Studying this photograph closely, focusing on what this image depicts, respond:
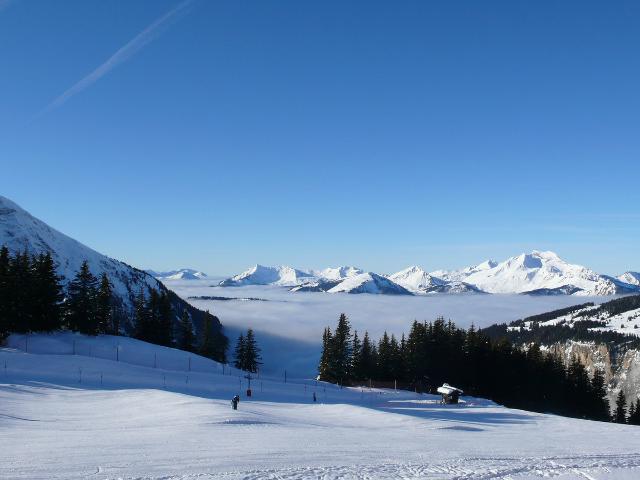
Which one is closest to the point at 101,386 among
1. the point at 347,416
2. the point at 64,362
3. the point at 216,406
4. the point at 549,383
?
the point at 64,362

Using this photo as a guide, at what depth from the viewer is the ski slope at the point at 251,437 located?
1634cm

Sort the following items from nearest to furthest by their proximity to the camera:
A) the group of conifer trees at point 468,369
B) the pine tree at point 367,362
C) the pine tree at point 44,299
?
1. the pine tree at point 44,299
2. the group of conifer trees at point 468,369
3. the pine tree at point 367,362

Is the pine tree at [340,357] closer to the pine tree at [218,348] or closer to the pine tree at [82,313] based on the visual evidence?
the pine tree at [218,348]

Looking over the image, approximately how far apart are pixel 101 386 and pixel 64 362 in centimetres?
914

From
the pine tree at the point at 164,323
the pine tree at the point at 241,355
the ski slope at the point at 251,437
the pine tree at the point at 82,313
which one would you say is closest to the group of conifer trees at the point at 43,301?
the pine tree at the point at 82,313

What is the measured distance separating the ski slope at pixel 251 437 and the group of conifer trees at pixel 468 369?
1016 inches

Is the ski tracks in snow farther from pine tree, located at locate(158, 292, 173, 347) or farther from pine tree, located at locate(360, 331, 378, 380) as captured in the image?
pine tree, located at locate(158, 292, 173, 347)

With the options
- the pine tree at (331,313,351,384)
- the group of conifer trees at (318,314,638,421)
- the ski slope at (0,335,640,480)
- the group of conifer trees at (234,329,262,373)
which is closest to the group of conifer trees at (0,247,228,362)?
the group of conifer trees at (234,329,262,373)

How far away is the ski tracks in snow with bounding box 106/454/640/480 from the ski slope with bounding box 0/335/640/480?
0.20 ft

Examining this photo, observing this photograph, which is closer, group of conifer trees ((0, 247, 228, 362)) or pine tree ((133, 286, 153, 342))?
group of conifer trees ((0, 247, 228, 362))

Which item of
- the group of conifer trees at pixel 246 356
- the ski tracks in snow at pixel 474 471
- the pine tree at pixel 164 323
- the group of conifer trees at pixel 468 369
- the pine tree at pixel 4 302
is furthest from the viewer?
the group of conifer trees at pixel 246 356

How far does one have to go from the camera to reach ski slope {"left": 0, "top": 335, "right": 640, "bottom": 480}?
16344 mm

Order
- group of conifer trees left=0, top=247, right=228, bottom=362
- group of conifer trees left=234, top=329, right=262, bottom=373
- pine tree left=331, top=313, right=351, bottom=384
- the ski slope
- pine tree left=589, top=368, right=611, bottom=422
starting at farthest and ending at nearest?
group of conifer trees left=234, top=329, right=262, bottom=373 < pine tree left=589, top=368, right=611, bottom=422 < pine tree left=331, top=313, right=351, bottom=384 < group of conifer trees left=0, top=247, right=228, bottom=362 < the ski slope

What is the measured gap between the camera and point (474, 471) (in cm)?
1717
